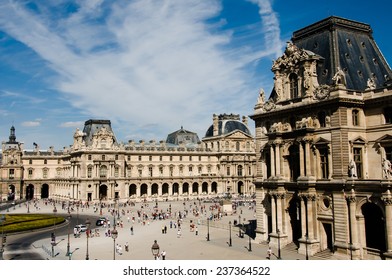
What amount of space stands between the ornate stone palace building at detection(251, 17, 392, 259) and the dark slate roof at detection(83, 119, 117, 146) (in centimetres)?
6784

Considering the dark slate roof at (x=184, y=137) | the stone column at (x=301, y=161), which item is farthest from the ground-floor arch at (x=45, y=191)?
the stone column at (x=301, y=161)

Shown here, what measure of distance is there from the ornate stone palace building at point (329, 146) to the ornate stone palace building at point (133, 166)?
63844 millimetres

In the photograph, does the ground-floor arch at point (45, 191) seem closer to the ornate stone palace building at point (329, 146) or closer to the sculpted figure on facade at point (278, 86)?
the ornate stone palace building at point (329, 146)

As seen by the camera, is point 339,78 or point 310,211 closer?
point 339,78

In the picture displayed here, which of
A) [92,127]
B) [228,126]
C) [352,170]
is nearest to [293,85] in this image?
[352,170]

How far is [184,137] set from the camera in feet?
426

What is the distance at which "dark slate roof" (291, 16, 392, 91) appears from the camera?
40.6m

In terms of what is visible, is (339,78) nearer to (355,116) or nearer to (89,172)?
(355,116)

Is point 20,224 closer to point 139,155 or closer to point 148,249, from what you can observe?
point 148,249

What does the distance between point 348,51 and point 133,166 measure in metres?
76.1

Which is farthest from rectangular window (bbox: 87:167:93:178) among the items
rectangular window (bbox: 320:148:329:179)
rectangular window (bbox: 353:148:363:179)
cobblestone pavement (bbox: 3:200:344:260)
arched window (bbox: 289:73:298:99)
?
rectangular window (bbox: 353:148:363:179)

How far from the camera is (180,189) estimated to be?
115 metres

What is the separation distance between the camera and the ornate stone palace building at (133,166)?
103312 millimetres

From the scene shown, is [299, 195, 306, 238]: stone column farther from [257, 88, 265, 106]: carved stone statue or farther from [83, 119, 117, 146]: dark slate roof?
[83, 119, 117, 146]: dark slate roof
